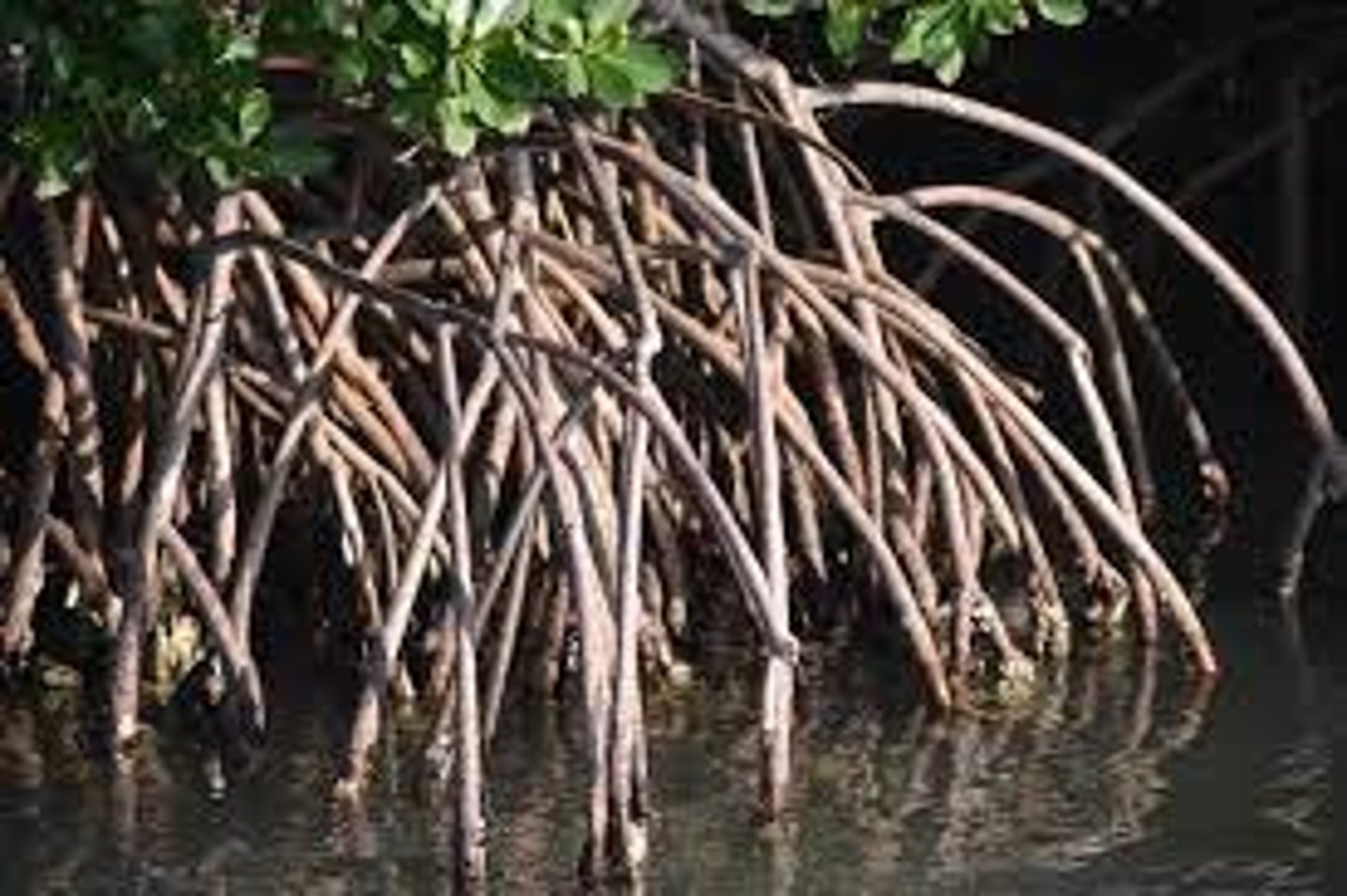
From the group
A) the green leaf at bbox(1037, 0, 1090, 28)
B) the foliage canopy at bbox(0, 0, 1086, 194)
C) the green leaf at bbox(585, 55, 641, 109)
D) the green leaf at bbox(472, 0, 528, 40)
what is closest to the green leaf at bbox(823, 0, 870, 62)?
the foliage canopy at bbox(0, 0, 1086, 194)

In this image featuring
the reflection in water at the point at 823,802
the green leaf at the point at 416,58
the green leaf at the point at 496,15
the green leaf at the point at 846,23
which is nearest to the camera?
the green leaf at the point at 496,15

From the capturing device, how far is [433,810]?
548 centimetres

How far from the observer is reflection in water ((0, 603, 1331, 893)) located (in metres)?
5.20

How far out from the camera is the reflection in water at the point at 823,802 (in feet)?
17.0

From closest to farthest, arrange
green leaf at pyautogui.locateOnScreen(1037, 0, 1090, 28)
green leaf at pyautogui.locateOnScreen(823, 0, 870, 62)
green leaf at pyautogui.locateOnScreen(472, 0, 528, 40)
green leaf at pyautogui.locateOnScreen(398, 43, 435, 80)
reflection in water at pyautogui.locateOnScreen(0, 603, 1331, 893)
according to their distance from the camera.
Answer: green leaf at pyautogui.locateOnScreen(472, 0, 528, 40) < green leaf at pyautogui.locateOnScreen(398, 43, 435, 80) < reflection in water at pyautogui.locateOnScreen(0, 603, 1331, 893) < green leaf at pyautogui.locateOnScreen(1037, 0, 1090, 28) < green leaf at pyautogui.locateOnScreen(823, 0, 870, 62)

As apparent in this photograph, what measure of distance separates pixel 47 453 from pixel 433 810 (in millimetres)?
1062

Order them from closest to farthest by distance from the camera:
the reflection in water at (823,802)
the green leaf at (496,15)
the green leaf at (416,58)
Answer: the green leaf at (496,15)
the green leaf at (416,58)
the reflection in water at (823,802)

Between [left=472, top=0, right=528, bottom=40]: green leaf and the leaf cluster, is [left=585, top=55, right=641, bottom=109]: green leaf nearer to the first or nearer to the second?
the leaf cluster

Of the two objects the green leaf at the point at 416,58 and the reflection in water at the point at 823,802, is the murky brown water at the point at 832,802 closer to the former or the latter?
the reflection in water at the point at 823,802

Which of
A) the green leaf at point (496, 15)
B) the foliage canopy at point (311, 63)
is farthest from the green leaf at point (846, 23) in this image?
the green leaf at point (496, 15)

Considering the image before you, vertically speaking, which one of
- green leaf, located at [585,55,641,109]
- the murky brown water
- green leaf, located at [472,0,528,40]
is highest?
green leaf, located at [472,0,528,40]

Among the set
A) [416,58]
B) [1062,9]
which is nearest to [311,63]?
[416,58]

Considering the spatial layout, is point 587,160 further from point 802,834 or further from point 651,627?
point 802,834

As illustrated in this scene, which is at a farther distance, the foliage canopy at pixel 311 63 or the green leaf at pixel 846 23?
the green leaf at pixel 846 23
